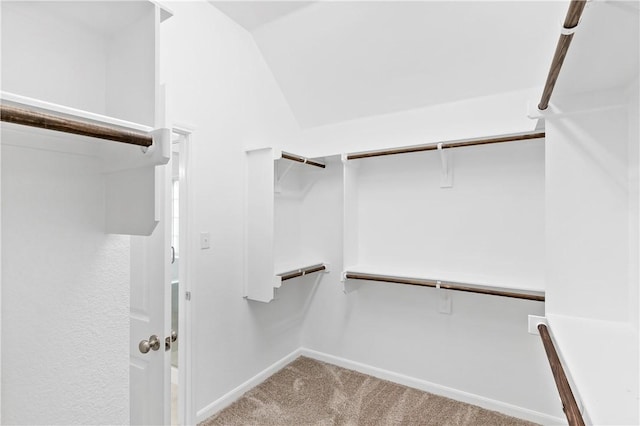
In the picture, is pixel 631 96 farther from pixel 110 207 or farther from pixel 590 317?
pixel 110 207

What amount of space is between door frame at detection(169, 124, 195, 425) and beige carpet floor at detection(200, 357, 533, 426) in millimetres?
209

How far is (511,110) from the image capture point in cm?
220

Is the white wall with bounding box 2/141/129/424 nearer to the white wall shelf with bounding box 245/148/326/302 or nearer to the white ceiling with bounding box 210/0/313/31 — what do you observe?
the white wall shelf with bounding box 245/148/326/302

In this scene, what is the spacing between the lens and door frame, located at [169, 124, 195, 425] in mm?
2053

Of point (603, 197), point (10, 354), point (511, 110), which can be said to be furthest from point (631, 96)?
point (10, 354)

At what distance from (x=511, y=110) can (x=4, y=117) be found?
8.29ft

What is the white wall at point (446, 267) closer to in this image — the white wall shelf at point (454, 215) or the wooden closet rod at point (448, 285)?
the white wall shelf at point (454, 215)

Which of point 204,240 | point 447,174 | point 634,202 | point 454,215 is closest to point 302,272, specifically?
point 204,240

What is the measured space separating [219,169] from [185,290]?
842mm

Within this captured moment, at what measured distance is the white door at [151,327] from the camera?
4.63 feet

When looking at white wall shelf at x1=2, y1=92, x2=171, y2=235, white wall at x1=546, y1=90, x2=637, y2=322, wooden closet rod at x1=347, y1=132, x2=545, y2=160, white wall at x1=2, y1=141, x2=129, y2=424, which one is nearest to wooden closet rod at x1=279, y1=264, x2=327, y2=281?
wooden closet rod at x1=347, y1=132, x2=545, y2=160

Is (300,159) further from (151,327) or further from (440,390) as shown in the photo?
(440,390)

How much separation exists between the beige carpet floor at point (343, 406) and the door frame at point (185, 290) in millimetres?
209

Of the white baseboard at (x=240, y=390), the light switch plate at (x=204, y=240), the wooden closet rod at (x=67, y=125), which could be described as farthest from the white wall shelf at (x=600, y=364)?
the white baseboard at (x=240, y=390)
